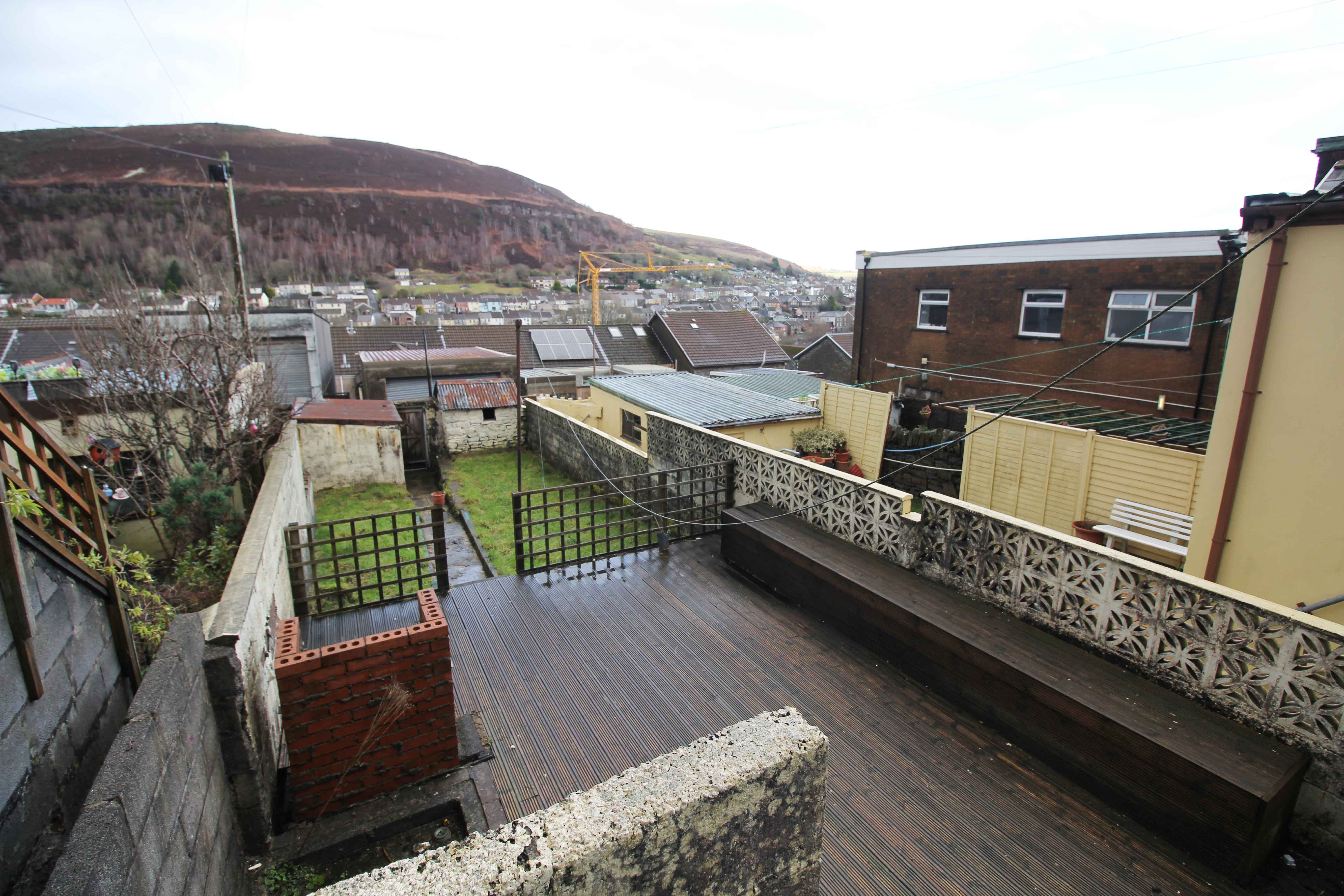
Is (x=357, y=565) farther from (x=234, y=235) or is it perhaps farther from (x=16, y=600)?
(x=234, y=235)

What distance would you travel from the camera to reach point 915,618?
471 cm

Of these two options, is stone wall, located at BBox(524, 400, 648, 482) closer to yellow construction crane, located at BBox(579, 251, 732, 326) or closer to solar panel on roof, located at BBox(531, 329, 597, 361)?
solar panel on roof, located at BBox(531, 329, 597, 361)

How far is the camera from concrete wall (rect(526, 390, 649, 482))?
1129cm

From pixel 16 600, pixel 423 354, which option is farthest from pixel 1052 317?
pixel 423 354

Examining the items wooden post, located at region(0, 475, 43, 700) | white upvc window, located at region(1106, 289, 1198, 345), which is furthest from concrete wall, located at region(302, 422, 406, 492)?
white upvc window, located at region(1106, 289, 1198, 345)

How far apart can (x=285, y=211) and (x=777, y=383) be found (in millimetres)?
116656

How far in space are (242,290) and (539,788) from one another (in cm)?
1128

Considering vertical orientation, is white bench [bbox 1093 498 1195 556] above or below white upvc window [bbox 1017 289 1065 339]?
below

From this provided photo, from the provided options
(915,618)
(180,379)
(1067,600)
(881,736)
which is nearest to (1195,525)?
(1067,600)

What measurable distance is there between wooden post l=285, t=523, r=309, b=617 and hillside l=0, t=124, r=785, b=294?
55786mm

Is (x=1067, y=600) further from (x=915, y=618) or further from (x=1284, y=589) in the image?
(x=1284, y=589)

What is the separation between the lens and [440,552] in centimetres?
645

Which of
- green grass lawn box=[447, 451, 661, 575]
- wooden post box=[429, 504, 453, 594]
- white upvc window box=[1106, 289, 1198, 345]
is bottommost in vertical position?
green grass lawn box=[447, 451, 661, 575]

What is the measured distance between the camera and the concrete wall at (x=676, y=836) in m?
1.49
